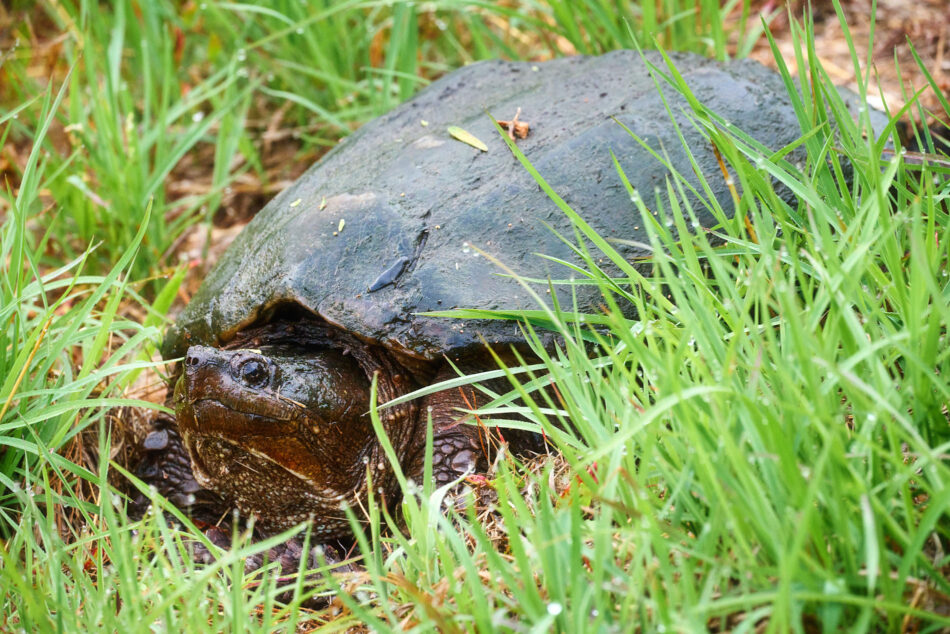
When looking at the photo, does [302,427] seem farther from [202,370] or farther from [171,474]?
[171,474]

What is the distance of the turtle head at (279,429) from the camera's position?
1964 mm

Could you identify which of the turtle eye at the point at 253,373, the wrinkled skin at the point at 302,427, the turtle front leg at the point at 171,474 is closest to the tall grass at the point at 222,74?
the turtle front leg at the point at 171,474

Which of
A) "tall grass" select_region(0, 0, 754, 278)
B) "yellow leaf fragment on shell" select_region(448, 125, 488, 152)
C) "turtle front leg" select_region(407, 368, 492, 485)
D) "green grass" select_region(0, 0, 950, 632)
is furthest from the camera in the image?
"tall grass" select_region(0, 0, 754, 278)

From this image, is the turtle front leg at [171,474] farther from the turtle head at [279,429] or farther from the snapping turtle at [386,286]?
the turtle head at [279,429]

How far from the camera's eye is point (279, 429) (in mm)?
2023

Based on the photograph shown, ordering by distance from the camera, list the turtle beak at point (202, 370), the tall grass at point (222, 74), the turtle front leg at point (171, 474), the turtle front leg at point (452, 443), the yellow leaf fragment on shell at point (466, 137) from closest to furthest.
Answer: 1. the turtle beak at point (202, 370)
2. the turtle front leg at point (452, 443)
3. the yellow leaf fragment on shell at point (466, 137)
4. the turtle front leg at point (171, 474)
5. the tall grass at point (222, 74)

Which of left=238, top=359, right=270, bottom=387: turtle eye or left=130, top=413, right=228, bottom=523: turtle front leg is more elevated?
left=238, top=359, right=270, bottom=387: turtle eye

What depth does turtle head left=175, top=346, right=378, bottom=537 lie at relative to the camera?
196 centimetres

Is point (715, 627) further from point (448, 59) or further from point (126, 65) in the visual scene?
point (126, 65)

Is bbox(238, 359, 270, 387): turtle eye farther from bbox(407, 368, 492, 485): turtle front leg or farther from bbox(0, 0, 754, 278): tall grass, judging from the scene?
bbox(0, 0, 754, 278): tall grass

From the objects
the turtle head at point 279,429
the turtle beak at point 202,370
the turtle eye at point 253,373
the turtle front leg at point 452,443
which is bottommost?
the turtle front leg at point 452,443

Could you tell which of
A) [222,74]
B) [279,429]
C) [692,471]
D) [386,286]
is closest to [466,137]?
[386,286]

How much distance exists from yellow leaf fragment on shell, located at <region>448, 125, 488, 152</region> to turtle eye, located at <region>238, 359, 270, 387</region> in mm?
858

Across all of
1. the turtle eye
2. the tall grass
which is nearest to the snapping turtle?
the turtle eye
